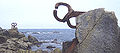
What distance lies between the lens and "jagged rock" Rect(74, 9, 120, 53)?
15.9 ft

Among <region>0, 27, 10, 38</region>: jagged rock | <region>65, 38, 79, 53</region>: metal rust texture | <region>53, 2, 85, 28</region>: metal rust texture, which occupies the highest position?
<region>53, 2, 85, 28</region>: metal rust texture

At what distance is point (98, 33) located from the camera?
4.89 metres

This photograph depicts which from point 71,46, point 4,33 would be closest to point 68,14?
point 71,46

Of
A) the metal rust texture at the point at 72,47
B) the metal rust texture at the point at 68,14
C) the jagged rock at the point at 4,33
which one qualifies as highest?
the metal rust texture at the point at 68,14

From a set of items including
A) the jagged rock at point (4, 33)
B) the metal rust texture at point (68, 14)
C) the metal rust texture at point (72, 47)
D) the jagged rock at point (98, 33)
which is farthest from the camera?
the jagged rock at point (4, 33)

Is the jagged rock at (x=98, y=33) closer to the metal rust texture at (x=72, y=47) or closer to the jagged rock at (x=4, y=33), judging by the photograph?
the metal rust texture at (x=72, y=47)

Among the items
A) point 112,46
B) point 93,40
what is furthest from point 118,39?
point 93,40

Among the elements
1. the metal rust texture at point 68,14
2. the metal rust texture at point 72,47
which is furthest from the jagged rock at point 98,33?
A: the metal rust texture at point 68,14

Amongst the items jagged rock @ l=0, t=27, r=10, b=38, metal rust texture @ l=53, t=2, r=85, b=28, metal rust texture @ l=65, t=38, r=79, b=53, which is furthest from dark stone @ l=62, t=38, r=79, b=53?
jagged rock @ l=0, t=27, r=10, b=38

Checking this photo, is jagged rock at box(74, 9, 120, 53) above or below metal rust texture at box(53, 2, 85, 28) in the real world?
below

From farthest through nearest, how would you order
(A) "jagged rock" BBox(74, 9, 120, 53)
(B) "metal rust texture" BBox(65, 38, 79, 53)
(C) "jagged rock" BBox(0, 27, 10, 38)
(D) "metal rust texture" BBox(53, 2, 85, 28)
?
(C) "jagged rock" BBox(0, 27, 10, 38), (D) "metal rust texture" BBox(53, 2, 85, 28), (B) "metal rust texture" BBox(65, 38, 79, 53), (A) "jagged rock" BBox(74, 9, 120, 53)

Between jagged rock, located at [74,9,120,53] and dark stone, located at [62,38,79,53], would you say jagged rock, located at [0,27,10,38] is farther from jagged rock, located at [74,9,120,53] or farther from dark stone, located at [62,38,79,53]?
jagged rock, located at [74,9,120,53]

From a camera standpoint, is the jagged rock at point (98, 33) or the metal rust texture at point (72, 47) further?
the metal rust texture at point (72, 47)

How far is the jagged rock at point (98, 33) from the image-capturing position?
4840mm
